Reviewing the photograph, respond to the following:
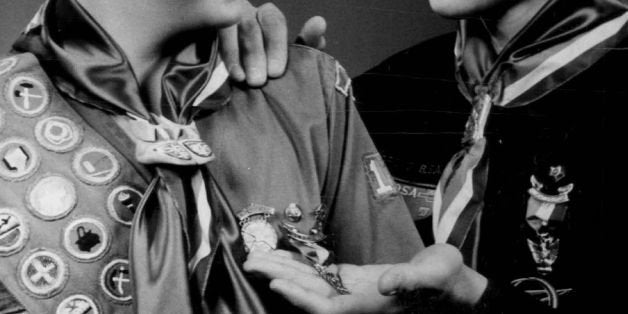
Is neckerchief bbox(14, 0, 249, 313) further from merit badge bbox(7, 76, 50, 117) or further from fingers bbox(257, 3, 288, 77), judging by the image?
fingers bbox(257, 3, 288, 77)

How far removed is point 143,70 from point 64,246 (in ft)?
0.78

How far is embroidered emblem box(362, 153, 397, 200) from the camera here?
3.52 ft

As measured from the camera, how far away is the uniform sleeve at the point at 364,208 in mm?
1062

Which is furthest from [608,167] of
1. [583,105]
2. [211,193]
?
[211,193]

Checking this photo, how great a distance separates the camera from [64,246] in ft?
2.90

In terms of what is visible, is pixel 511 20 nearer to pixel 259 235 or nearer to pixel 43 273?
pixel 259 235

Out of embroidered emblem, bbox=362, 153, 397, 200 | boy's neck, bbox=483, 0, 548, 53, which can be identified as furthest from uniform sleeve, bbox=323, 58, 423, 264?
boy's neck, bbox=483, 0, 548, 53

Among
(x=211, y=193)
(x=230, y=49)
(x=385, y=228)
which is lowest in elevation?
(x=385, y=228)

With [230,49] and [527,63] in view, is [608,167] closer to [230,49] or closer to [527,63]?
[527,63]

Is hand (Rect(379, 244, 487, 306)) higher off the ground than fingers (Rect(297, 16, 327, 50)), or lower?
lower

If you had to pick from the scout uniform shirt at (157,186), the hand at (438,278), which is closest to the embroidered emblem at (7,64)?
the scout uniform shirt at (157,186)

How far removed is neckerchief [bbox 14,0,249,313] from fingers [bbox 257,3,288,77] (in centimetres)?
17

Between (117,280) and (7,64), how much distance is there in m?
0.29

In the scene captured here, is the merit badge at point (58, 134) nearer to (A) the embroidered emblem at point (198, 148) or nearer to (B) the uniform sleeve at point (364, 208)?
(A) the embroidered emblem at point (198, 148)
